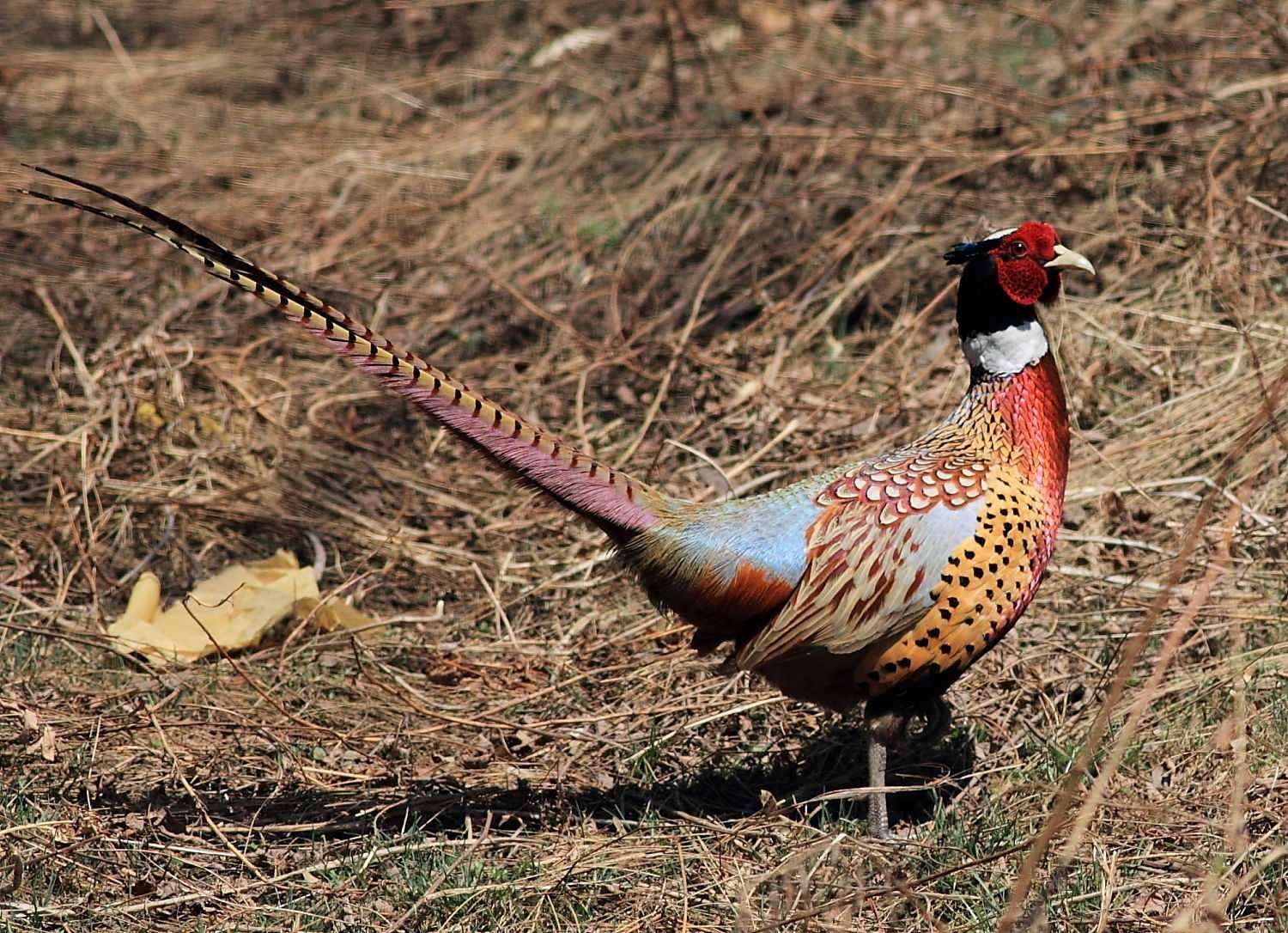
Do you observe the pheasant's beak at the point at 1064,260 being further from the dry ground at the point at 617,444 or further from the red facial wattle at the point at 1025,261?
the dry ground at the point at 617,444

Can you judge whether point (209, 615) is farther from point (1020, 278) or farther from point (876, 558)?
point (1020, 278)

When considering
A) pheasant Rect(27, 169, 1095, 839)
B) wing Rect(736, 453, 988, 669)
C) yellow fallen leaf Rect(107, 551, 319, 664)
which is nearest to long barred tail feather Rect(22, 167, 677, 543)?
pheasant Rect(27, 169, 1095, 839)

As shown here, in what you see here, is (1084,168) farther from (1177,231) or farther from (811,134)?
(811,134)

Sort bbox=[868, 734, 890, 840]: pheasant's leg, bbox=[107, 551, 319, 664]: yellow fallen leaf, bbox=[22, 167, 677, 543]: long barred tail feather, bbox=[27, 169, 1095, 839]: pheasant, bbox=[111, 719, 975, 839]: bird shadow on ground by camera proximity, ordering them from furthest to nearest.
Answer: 1. bbox=[107, 551, 319, 664]: yellow fallen leaf
2. bbox=[111, 719, 975, 839]: bird shadow on ground
3. bbox=[868, 734, 890, 840]: pheasant's leg
4. bbox=[27, 169, 1095, 839]: pheasant
5. bbox=[22, 167, 677, 543]: long barred tail feather

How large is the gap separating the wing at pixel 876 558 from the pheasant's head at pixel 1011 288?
31 cm

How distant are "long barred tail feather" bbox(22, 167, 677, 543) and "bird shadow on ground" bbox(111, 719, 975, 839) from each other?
0.77 metres

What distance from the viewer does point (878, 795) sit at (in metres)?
3.69

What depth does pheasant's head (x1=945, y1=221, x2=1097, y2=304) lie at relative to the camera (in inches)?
147

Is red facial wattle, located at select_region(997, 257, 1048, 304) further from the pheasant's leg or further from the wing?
the pheasant's leg

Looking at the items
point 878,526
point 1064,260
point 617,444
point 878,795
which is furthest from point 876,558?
point 617,444

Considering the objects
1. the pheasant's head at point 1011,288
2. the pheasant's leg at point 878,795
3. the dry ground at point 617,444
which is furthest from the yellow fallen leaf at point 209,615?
the pheasant's head at point 1011,288

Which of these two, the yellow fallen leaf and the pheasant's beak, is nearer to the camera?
the pheasant's beak

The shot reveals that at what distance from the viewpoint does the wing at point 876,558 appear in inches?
140

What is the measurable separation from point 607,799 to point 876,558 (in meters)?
1.03
